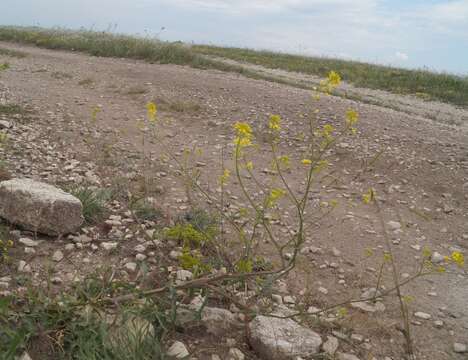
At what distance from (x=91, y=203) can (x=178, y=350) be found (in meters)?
1.41

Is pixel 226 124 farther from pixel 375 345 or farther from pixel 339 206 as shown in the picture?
pixel 375 345

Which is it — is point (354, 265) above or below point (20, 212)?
below

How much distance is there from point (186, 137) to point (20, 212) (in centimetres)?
285

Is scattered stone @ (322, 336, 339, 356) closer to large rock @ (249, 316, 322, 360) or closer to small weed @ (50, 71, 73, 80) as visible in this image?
large rock @ (249, 316, 322, 360)

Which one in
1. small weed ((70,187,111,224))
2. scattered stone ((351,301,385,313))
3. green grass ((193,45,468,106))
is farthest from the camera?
green grass ((193,45,468,106))

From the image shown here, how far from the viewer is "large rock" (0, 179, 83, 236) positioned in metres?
2.63

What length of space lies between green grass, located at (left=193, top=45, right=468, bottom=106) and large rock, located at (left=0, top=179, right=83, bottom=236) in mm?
10239

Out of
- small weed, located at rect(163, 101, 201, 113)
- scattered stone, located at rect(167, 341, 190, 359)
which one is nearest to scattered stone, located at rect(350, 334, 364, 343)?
scattered stone, located at rect(167, 341, 190, 359)

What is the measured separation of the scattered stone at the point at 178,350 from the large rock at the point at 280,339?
1.17 ft

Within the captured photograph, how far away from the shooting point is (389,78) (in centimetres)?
1277

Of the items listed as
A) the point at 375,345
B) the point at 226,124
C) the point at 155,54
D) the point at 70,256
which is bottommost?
the point at 375,345

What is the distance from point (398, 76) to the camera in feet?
43.0

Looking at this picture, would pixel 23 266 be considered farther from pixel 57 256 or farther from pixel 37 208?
pixel 37 208

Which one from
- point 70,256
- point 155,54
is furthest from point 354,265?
point 155,54
